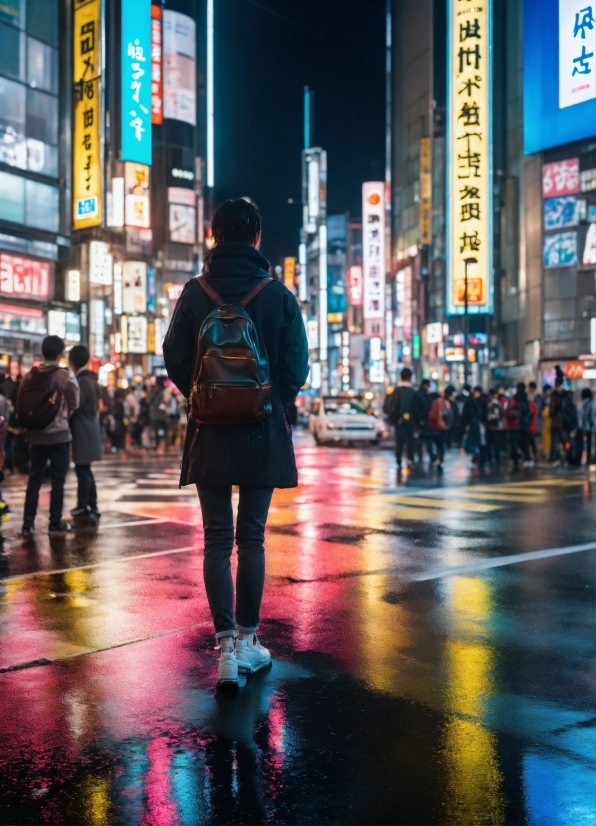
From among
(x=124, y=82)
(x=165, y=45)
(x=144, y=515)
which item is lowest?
(x=144, y=515)

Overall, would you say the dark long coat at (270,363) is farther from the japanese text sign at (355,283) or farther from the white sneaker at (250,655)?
the japanese text sign at (355,283)

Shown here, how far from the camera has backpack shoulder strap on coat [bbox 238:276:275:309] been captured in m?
4.57

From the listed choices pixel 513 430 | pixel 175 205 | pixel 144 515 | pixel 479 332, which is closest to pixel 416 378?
pixel 479 332

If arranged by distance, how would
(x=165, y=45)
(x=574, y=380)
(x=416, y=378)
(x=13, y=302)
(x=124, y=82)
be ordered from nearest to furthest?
(x=13, y=302)
(x=124, y=82)
(x=574, y=380)
(x=165, y=45)
(x=416, y=378)

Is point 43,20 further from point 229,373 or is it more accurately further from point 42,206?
point 229,373

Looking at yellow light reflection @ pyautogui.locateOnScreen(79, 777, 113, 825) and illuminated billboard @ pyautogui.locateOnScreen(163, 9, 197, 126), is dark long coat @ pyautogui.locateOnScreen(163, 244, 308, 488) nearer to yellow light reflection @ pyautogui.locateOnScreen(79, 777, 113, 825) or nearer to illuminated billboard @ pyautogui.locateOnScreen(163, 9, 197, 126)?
yellow light reflection @ pyautogui.locateOnScreen(79, 777, 113, 825)

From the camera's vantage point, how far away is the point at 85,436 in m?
11.2

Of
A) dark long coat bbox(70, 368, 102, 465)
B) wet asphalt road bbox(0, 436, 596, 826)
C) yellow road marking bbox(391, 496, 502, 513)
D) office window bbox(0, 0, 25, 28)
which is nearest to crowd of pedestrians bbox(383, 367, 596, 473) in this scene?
yellow road marking bbox(391, 496, 502, 513)

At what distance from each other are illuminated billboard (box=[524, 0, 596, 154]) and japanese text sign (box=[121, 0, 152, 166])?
56.2 ft

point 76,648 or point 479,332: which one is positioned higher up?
point 479,332

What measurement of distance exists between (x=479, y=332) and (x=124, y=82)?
3118 cm

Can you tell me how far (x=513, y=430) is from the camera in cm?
2198

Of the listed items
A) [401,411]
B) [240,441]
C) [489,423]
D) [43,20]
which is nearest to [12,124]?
[43,20]

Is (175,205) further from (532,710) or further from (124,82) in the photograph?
(532,710)
